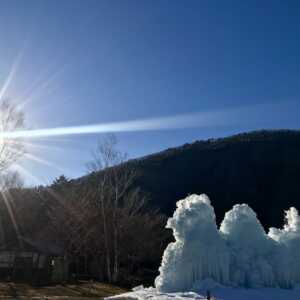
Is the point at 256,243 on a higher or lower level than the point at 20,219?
lower

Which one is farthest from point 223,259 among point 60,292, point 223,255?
point 60,292

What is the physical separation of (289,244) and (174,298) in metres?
9.18

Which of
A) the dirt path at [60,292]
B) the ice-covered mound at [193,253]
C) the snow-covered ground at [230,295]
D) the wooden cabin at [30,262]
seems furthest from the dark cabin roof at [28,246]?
the snow-covered ground at [230,295]

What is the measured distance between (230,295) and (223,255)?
3029 mm

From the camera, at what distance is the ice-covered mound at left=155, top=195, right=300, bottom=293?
24.8 metres

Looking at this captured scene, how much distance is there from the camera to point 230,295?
22.3 metres

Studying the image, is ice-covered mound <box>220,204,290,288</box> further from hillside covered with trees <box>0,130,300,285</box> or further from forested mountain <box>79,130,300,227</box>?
forested mountain <box>79,130,300,227</box>

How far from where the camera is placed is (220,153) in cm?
9569

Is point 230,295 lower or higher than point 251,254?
lower

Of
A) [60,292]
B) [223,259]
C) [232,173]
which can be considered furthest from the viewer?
[232,173]

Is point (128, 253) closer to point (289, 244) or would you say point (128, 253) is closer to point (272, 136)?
point (289, 244)

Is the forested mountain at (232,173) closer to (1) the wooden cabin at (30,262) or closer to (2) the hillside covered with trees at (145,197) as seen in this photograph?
(2) the hillside covered with trees at (145,197)

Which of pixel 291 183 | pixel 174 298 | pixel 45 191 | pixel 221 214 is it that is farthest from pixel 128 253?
pixel 291 183

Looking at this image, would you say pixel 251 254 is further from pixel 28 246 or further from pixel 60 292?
pixel 28 246
